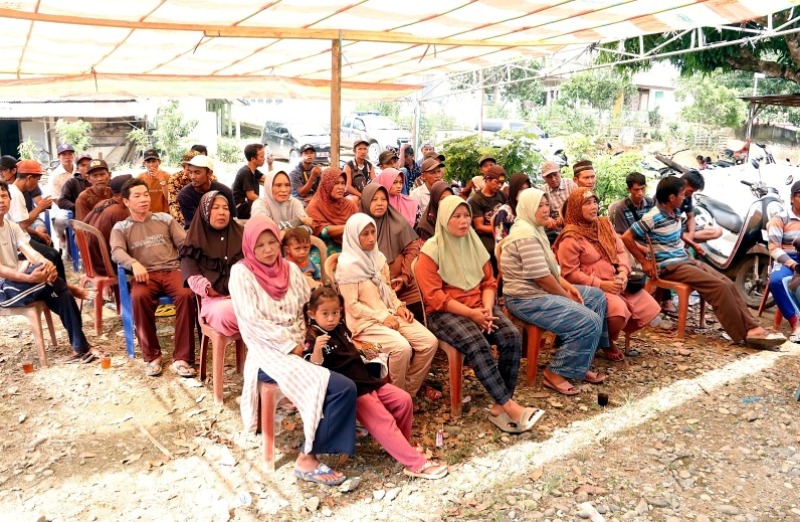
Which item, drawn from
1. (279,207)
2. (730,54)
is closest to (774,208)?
(279,207)

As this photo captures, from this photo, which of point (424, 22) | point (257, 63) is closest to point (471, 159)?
point (424, 22)

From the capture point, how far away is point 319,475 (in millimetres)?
3135

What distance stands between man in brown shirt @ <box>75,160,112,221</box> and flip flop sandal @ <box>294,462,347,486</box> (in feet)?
12.7

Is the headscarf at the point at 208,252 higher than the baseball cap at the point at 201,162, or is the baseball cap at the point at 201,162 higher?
the baseball cap at the point at 201,162

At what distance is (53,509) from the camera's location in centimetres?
291

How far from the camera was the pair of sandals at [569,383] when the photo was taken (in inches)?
165

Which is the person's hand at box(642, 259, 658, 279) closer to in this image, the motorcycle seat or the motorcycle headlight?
the motorcycle headlight

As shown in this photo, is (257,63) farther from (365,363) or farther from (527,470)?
(527,470)

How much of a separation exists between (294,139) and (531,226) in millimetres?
14757

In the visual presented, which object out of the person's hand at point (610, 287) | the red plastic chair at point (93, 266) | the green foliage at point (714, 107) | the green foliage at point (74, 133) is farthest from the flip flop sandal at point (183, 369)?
the green foliage at point (714, 107)

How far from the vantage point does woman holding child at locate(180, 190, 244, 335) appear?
4.14 metres

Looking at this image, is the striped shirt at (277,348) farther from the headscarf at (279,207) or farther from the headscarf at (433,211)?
the headscarf at (433,211)

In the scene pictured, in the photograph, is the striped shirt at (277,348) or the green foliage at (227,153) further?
the green foliage at (227,153)

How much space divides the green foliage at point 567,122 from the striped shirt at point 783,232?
2028 centimetres
